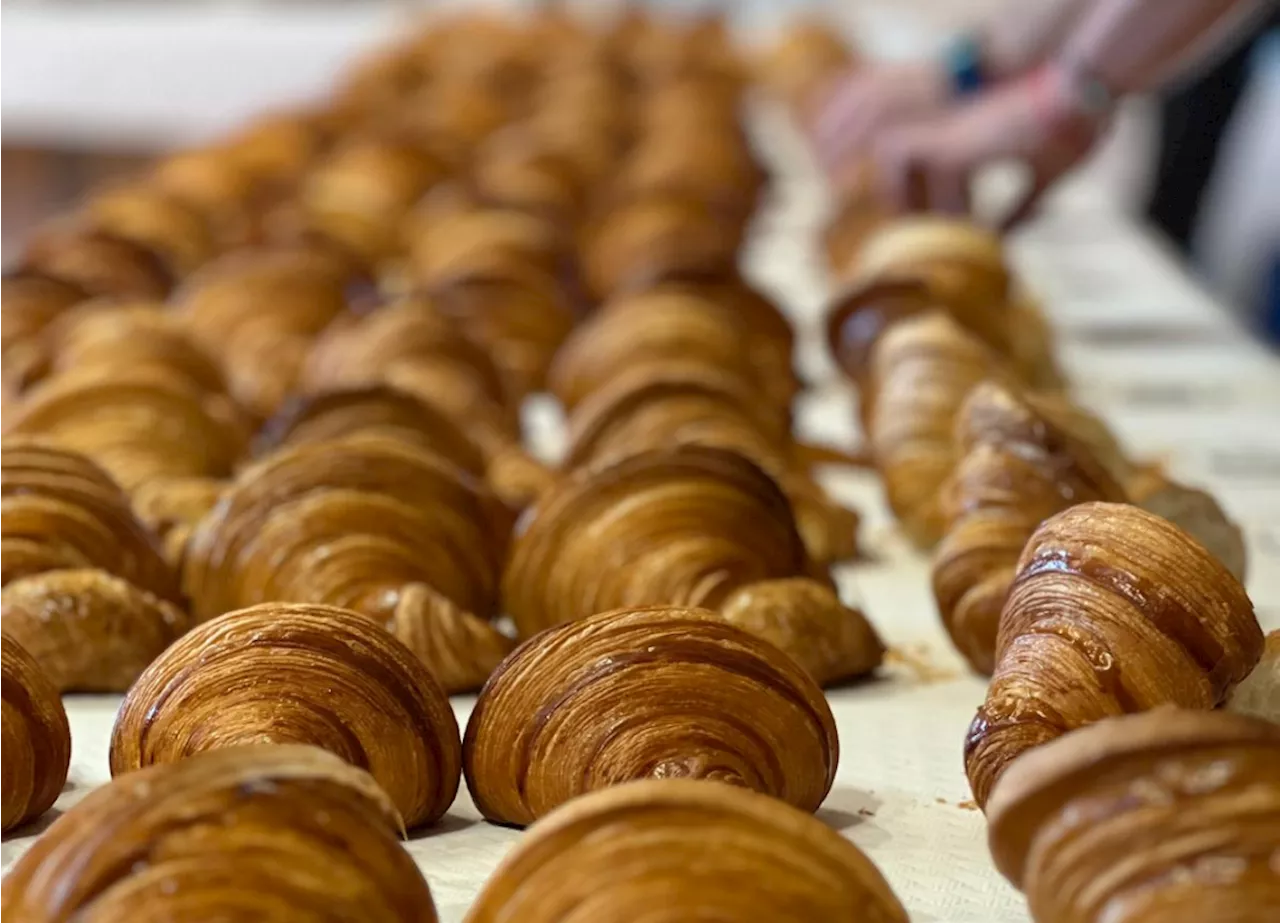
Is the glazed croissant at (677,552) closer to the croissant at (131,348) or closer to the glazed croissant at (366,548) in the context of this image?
the glazed croissant at (366,548)

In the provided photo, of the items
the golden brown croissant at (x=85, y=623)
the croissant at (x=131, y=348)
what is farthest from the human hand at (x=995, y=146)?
the golden brown croissant at (x=85, y=623)

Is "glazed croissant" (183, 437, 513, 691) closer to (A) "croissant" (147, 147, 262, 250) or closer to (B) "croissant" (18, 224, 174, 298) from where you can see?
(B) "croissant" (18, 224, 174, 298)

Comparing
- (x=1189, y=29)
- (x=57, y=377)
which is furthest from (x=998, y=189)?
(x=57, y=377)

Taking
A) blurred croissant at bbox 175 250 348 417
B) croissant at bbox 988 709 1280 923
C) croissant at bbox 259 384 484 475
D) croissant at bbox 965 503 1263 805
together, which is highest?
croissant at bbox 988 709 1280 923

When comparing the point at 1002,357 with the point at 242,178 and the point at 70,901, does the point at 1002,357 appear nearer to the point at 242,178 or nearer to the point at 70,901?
the point at 70,901

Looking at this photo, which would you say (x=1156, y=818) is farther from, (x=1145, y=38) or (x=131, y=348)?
(x=1145, y=38)

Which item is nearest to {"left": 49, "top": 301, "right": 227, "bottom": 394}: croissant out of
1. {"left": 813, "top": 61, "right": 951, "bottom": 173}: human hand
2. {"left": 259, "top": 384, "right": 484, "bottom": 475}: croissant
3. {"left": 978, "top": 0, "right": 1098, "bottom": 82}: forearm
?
{"left": 259, "top": 384, "right": 484, "bottom": 475}: croissant

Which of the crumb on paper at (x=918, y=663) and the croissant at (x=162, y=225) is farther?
the croissant at (x=162, y=225)
